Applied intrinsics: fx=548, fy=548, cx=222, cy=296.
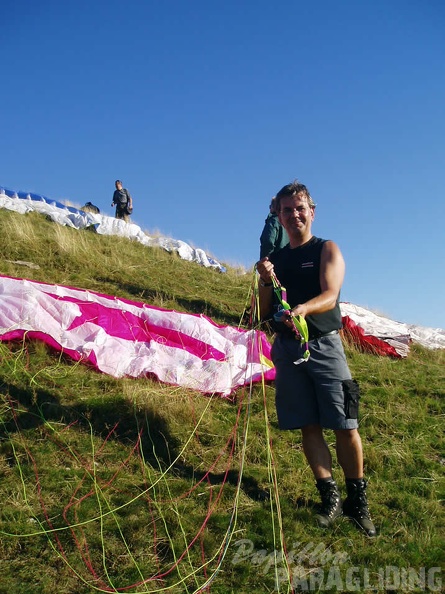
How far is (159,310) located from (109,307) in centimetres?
53

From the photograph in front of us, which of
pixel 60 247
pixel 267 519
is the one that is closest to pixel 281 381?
pixel 267 519

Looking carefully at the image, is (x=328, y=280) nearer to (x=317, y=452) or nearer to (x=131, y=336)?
(x=317, y=452)

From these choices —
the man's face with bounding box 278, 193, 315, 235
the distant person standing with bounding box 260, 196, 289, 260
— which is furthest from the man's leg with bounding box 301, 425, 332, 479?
the distant person standing with bounding box 260, 196, 289, 260

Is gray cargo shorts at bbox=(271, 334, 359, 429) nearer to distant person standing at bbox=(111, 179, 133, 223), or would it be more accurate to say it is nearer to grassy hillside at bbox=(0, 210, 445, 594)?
grassy hillside at bbox=(0, 210, 445, 594)

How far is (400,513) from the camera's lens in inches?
135

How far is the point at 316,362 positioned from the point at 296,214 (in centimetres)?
93

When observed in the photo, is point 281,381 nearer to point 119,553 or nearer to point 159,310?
point 119,553

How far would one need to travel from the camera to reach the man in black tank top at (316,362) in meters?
3.18

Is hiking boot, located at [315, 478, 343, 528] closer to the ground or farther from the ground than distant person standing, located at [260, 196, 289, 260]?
closer to the ground

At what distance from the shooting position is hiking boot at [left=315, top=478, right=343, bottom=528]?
3200mm

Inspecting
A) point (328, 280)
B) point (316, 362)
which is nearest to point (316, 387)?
point (316, 362)

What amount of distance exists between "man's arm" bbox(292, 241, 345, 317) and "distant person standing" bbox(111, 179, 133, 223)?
11264 millimetres

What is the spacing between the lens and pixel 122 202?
14.1 meters

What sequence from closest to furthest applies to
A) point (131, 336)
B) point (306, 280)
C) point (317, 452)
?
point (317, 452), point (306, 280), point (131, 336)
